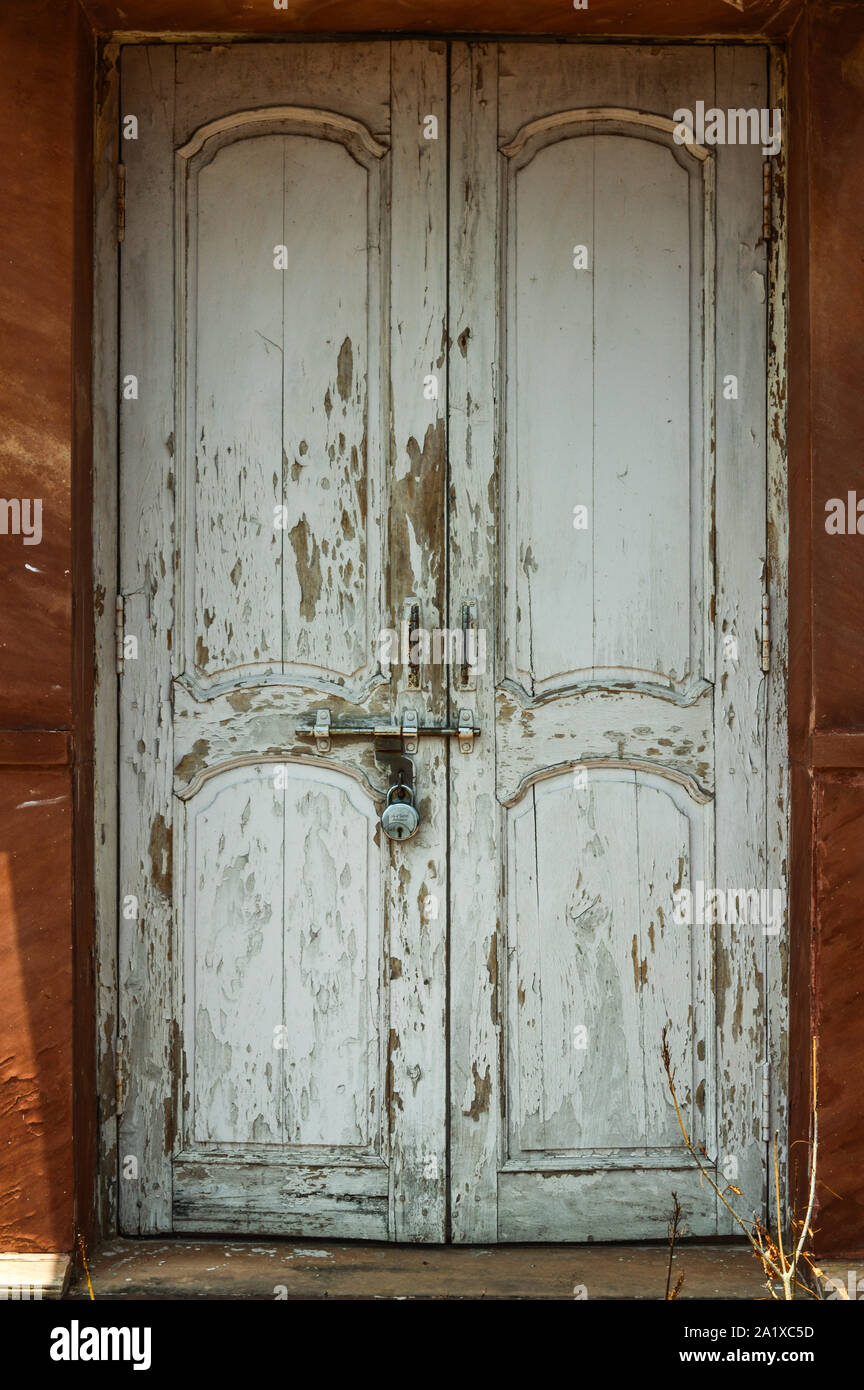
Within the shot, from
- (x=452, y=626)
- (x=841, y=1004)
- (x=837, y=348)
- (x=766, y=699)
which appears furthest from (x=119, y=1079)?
(x=837, y=348)

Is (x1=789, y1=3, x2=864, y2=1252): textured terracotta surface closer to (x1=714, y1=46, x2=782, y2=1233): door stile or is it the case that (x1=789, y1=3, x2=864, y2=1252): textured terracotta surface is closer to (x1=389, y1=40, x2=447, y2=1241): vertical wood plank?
(x1=714, y1=46, x2=782, y2=1233): door stile

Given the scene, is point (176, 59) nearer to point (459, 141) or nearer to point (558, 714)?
point (459, 141)

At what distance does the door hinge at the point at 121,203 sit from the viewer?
2.68 metres

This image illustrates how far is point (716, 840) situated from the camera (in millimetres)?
2711

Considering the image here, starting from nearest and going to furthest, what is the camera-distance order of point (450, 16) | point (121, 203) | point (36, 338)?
point (36, 338)
point (450, 16)
point (121, 203)

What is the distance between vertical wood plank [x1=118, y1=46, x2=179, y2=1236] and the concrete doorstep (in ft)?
0.53

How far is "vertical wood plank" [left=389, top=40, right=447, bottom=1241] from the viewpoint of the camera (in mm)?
2682

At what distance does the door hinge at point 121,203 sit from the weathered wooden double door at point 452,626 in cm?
4

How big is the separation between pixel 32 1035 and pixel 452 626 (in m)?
1.30

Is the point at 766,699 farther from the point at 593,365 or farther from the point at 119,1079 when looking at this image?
the point at 119,1079

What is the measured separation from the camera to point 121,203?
106 inches

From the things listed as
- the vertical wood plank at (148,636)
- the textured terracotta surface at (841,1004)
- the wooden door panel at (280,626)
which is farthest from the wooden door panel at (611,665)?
the vertical wood plank at (148,636)

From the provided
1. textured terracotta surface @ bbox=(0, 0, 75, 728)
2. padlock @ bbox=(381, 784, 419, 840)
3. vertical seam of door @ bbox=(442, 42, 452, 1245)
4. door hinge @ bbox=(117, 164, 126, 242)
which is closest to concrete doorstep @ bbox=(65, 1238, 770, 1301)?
vertical seam of door @ bbox=(442, 42, 452, 1245)

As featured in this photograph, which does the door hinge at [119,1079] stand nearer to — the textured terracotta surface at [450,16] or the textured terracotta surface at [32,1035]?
the textured terracotta surface at [32,1035]
